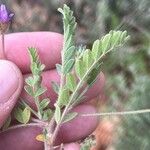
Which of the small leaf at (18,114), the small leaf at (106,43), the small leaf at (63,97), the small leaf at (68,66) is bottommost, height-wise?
the small leaf at (18,114)

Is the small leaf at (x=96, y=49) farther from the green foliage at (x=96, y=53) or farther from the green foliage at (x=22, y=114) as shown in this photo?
the green foliage at (x=22, y=114)

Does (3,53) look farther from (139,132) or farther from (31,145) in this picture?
(139,132)

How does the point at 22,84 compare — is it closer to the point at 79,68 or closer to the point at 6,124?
the point at 6,124

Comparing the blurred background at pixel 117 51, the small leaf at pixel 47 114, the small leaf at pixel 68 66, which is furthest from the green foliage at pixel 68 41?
the blurred background at pixel 117 51

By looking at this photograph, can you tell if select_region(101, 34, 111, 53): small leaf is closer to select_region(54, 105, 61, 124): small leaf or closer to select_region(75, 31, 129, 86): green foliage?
select_region(75, 31, 129, 86): green foliage

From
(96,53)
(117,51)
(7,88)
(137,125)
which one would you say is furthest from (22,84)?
(117,51)

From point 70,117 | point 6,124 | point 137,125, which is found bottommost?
point 137,125

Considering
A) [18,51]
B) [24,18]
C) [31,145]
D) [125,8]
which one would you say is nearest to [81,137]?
[31,145]
